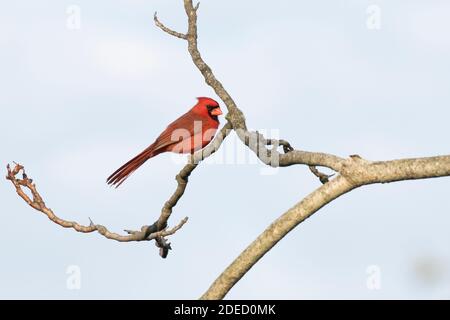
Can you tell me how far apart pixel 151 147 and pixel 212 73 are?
197 cm

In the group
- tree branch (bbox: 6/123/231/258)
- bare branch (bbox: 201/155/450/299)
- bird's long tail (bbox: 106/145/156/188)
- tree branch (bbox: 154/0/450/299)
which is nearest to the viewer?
tree branch (bbox: 154/0/450/299)

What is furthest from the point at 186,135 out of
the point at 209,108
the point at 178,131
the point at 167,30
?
the point at 167,30

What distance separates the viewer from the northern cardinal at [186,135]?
8523 mm

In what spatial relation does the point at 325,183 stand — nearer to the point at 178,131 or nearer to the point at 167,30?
the point at 167,30

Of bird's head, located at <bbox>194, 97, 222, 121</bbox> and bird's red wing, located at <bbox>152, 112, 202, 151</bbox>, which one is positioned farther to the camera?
bird's head, located at <bbox>194, 97, 222, 121</bbox>

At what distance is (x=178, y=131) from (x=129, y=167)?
0.85 meters

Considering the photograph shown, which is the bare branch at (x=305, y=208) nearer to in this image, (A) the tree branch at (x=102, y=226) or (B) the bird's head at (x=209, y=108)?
(A) the tree branch at (x=102, y=226)

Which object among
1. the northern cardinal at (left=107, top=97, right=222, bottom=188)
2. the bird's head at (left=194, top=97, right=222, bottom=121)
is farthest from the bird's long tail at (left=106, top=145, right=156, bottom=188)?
the bird's head at (left=194, top=97, right=222, bottom=121)

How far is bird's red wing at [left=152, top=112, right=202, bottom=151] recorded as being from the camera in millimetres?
8867

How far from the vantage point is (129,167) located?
27.9ft

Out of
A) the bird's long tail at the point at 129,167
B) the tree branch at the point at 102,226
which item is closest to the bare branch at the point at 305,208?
the tree branch at the point at 102,226

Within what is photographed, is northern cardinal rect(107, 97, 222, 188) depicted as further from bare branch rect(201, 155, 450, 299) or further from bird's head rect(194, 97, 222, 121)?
bare branch rect(201, 155, 450, 299)
